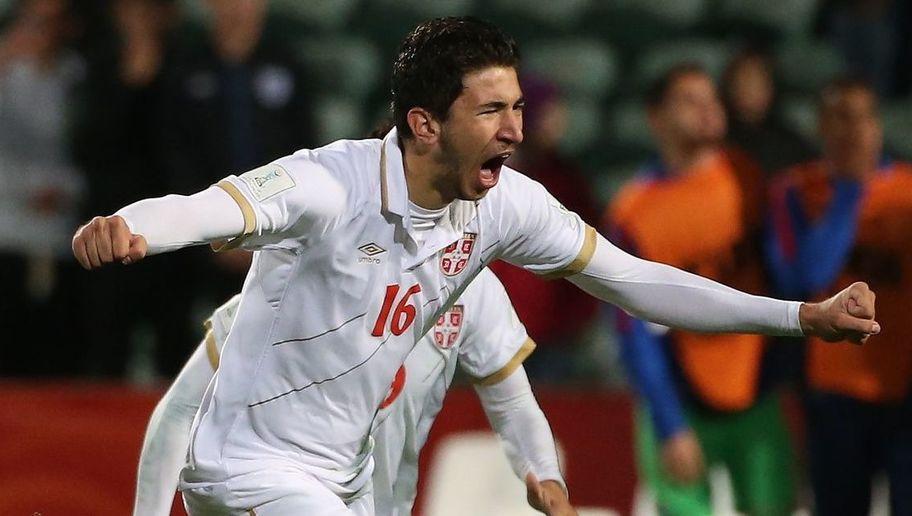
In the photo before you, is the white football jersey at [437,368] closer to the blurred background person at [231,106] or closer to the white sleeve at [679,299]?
the white sleeve at [679,299]

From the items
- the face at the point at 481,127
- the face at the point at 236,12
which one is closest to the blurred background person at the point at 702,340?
the face at the point at 236,12

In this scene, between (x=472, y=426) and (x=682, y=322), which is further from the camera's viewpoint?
(x=472, y=426)

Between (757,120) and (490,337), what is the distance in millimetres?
3055

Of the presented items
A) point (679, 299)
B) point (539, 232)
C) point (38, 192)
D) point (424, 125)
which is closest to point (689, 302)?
point (679, 299)

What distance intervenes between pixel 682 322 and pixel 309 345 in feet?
2.57

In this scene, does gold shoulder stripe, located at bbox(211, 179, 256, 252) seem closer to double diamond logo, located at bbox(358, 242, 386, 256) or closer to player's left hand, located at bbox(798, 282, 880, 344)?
double diamond logo, located at bbox(358, 242, 386, 256)

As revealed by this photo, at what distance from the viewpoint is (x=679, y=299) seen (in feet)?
10.9

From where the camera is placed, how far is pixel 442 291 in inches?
128

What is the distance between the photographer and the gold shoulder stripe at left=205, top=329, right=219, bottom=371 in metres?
3.58

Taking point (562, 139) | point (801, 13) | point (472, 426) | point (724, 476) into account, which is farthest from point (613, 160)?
point (724, 476)

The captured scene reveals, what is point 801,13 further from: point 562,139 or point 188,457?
point 188,457

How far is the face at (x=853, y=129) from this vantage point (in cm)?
501

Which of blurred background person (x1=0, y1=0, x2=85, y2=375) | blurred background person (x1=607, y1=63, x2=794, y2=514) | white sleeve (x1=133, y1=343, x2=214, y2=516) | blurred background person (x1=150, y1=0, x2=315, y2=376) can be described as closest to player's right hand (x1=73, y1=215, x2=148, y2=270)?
white sleeve (x1=133, y1=343, x2=214, y2=516)

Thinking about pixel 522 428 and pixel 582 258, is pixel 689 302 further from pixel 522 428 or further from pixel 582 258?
pixel 522 428
